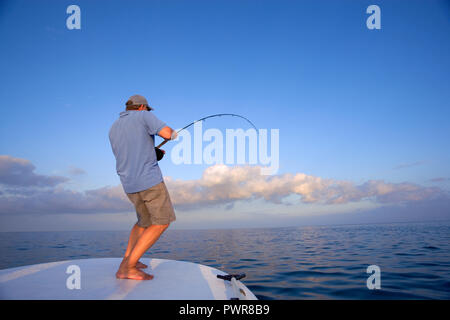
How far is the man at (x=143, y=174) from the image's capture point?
3035mm

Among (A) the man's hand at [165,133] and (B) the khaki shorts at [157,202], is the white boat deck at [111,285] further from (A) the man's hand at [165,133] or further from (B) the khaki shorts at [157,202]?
(A) the man's hand at [165,133]

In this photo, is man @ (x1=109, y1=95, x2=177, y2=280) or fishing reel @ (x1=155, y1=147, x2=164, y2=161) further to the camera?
fishing reel @ (x1=155, y1=147, x2=164, y2=161)

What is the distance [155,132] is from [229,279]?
1.82 metres

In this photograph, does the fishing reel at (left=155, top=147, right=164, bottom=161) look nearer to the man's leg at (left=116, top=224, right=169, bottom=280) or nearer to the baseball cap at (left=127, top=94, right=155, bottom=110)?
the baseball cap at (left=127, top=94, right=155, bottom=110)

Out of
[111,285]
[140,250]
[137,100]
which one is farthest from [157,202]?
[137,100]

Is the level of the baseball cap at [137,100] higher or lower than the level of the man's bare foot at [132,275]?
higher

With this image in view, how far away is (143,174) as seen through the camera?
9.96 feet

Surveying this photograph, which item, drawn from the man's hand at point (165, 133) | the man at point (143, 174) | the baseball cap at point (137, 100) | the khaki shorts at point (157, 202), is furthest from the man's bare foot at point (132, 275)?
the baseball cap at point (137, 100)

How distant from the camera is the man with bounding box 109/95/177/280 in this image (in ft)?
9.96

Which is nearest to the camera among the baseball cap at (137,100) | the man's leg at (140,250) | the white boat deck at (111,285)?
the white boat deck at (111,285)

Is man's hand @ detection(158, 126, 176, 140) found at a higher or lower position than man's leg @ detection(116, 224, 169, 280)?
higher

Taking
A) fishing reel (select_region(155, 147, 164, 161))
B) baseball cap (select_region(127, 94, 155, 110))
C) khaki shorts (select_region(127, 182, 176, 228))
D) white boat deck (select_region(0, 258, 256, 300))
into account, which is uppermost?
baseball cap (select_region(127, 94, 155, 110))

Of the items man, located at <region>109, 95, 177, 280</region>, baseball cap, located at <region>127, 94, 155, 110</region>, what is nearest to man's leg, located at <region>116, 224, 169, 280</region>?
man, located at <region>109, 95, 177, 280</region>
